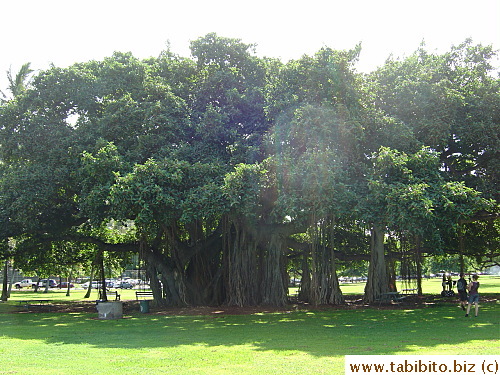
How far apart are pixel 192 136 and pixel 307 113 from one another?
6.00 metres

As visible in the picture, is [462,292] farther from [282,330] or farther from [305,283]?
[305,283]

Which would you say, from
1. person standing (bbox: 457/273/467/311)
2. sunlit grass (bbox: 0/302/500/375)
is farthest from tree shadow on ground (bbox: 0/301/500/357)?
person standing (bbox: 457/273/467/311)

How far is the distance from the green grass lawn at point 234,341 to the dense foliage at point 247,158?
126 inches

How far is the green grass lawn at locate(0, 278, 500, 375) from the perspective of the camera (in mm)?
9117

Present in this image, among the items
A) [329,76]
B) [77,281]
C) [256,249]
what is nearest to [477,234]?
[256,249]

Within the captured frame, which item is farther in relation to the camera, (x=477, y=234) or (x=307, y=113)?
(x=477, y=234)

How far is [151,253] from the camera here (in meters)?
24.1

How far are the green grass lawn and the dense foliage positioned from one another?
3.21 m

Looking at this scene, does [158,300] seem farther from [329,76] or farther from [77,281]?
[77,281]

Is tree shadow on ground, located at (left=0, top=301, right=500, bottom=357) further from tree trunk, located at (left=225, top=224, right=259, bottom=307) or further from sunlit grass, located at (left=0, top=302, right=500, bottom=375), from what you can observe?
tree trunk, located at (left=225, top=224, right=259, bottom=307)

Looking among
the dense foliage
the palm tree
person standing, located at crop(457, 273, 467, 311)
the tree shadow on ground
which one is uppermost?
the palm tree

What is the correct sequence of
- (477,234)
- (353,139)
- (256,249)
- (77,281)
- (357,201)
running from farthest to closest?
(77,281)
(477,234)
(256,249)
(353,139)
(357,201)

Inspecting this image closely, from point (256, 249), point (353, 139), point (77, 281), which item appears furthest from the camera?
point (77, 281)

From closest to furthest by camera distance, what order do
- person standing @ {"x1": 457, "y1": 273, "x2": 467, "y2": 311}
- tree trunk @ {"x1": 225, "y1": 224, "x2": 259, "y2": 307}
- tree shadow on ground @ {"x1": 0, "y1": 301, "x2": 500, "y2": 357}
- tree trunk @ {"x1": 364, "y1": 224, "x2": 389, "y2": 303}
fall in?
tree shadow on ground @ {"x1": 0, "y1": 301, "x2": 500, "y2": 357} → person standing @ {"x1": 457, "y1": 273, "x2": 467, "y2": 311} → tree trunk @ {"x1": 225, "y1": 224, "x2": 259, "y2": 307} → tree trunk @ {"x1": 364, "y1": 224, "x2": 389, "y2": 303}
